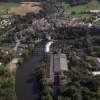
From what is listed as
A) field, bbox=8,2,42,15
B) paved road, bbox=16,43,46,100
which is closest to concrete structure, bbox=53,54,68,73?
paved road, bbox=16,43,46,100

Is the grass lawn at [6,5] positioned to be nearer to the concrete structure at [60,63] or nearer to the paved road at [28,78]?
the paved road at [28,78]

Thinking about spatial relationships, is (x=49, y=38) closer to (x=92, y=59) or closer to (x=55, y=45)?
(x=55, y=45)

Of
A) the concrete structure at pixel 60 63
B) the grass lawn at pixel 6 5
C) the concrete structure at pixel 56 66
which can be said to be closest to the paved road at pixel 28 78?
the concrete structure at pixel 56 66

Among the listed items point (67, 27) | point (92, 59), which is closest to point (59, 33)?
point (67, 27)

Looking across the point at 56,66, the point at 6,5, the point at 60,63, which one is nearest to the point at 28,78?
the point at 56,66

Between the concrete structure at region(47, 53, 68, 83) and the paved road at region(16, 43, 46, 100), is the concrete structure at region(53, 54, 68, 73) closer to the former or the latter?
the concrete structure at region(47, 53, 68, 83)
